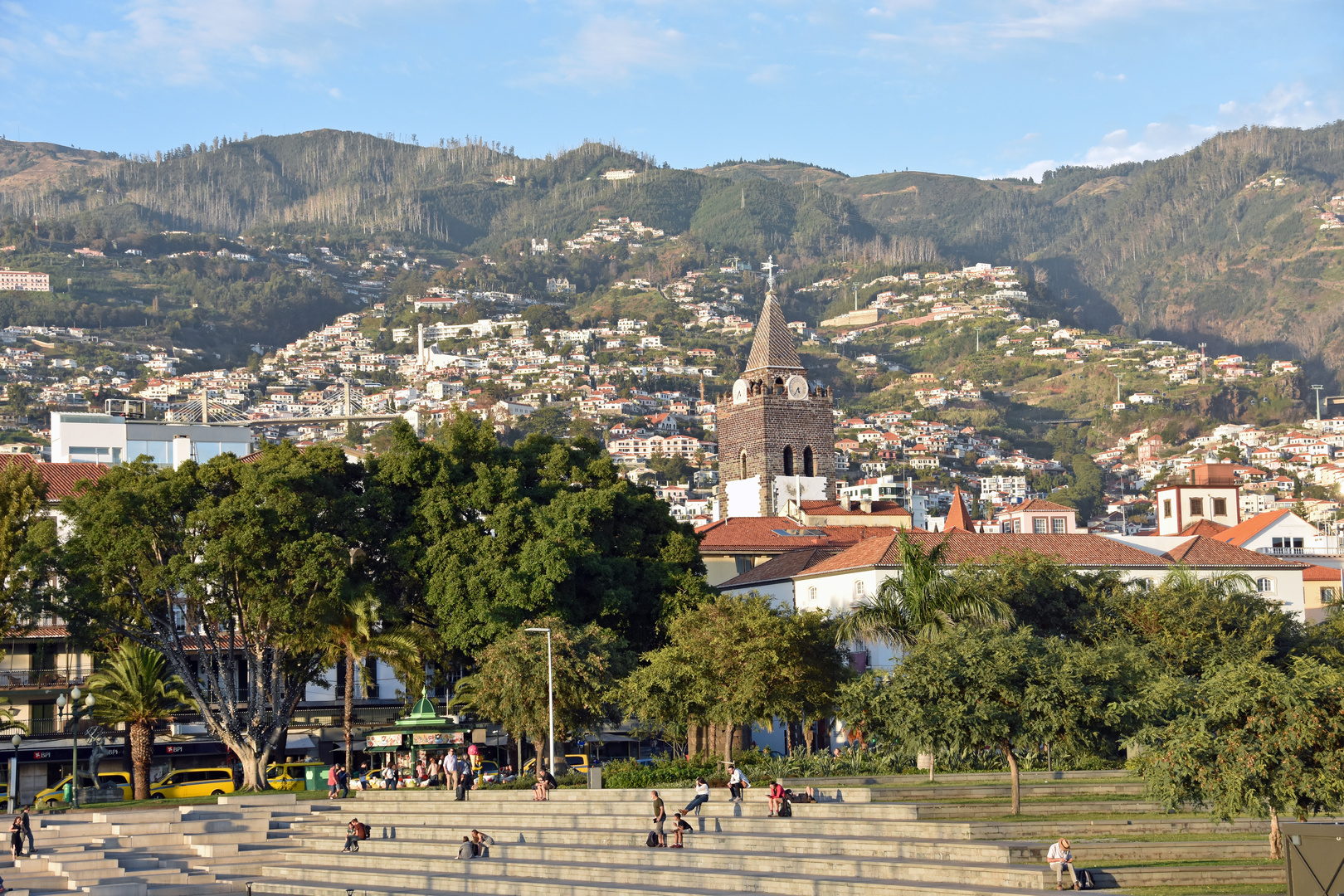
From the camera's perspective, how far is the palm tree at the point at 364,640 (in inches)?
1708

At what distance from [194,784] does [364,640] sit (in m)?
6.54

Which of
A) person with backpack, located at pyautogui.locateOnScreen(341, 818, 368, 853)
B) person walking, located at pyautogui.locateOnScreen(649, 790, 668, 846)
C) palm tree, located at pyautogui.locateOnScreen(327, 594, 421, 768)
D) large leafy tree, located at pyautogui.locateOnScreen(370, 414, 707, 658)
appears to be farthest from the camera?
large leafy tree, located at pyautogui.locateOnScreen(370, 414, 707, 658)

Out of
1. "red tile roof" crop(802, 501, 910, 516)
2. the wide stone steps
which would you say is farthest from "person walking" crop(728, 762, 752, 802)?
"red tile roof" crop(802, 501, 910, 516)

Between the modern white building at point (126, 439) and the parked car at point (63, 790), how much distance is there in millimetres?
32427

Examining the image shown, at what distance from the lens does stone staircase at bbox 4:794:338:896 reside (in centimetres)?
3209

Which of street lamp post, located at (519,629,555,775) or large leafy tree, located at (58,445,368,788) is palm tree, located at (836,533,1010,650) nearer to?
street lamp post, located at (519,629,555,775)

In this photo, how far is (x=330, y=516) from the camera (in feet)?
148

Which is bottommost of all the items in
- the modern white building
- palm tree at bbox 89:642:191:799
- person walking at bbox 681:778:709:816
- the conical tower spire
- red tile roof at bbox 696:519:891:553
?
person walking at bbox 681:778:709:816

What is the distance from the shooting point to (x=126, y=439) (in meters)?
79.1

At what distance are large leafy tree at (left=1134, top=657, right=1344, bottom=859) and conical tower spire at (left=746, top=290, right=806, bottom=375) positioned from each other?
7803 centimetres

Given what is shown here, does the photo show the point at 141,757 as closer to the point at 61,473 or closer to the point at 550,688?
the point at 550,688

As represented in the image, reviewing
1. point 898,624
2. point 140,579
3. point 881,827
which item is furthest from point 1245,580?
point 140,579

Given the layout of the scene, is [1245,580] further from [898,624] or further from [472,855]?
[472,855]

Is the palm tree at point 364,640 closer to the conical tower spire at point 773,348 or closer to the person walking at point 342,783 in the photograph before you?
the person walking at point 342,783
